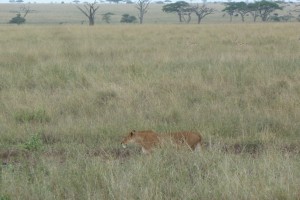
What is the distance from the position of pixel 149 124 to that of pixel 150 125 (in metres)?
0.05

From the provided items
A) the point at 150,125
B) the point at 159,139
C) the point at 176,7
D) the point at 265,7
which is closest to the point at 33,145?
the point at 159,139

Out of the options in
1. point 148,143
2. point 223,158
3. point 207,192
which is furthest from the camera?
point 148,143

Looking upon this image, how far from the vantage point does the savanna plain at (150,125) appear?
143 inches

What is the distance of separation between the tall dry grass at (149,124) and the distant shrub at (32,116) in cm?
1

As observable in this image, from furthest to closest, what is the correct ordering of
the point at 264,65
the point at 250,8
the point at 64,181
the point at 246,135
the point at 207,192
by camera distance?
1. the point at 250,8
2. the point at 264,65
3. the point at 246,135
4. the point at 64,181
5. the point at 207,192

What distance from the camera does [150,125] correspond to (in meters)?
6.30

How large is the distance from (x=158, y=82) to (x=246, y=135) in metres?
3.13

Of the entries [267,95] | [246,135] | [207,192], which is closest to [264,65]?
[267,95]

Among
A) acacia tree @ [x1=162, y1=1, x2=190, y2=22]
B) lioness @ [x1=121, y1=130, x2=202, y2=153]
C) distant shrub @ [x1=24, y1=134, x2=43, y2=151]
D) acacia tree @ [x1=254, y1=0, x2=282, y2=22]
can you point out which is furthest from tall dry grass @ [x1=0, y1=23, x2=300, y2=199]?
acacia tree @ [x1=162, y1=1, x2=190, y2=22]

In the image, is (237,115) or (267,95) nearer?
(237,115)

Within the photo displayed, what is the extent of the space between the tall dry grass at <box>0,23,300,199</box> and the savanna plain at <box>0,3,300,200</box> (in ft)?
0.05

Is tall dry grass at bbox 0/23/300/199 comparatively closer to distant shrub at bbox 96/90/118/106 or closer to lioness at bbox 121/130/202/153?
distant shrub at bbox 96/90/118/106

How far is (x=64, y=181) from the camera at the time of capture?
3.76 metres

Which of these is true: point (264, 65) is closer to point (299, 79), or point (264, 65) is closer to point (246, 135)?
point (299, 79)
